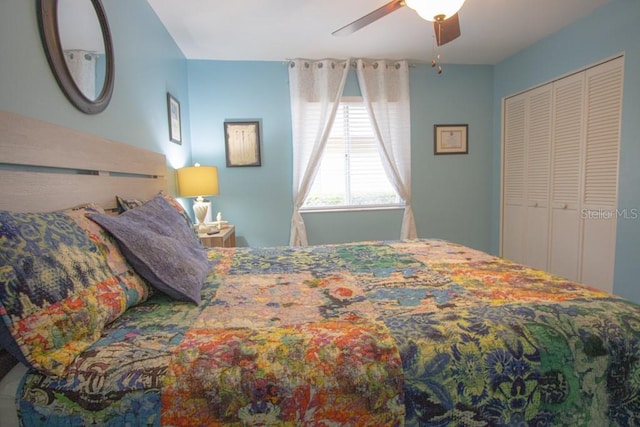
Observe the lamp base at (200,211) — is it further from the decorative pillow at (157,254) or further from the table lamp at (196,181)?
the decorative pillow at (157,254)

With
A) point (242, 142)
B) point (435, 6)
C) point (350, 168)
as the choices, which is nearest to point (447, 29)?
point (435, 6)

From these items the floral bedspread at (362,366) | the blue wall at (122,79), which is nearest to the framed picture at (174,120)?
the blue wall at (122,79)

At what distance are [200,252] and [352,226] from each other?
92.9 inches

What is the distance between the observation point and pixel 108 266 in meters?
1.05

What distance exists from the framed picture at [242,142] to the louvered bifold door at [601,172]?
3.07 metres

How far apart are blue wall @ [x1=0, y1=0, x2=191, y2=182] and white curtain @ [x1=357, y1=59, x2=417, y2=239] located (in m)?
1.95

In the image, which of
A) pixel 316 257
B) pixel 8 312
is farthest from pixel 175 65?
pixel 8 312

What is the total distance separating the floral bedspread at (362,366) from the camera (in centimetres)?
76

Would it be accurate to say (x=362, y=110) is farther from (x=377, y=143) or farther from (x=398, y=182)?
(x=398, y=182)

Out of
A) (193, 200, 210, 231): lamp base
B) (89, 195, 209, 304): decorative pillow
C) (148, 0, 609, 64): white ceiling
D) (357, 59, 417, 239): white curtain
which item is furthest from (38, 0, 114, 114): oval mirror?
(357, 59, 417, 239): white curtain

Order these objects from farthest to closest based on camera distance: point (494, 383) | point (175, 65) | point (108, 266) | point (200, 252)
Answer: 1. point (175, 65)
2. point (200, 252)
3. point (108, 266)
4. point (494, 383)

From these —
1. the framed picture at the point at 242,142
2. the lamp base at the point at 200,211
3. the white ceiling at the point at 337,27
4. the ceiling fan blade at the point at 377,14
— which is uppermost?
the white ceiling at the point at 337,27

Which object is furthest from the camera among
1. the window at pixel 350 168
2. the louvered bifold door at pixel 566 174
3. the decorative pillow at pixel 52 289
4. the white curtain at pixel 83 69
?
the window at pixel 350 168

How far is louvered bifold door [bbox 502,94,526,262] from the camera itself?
3479 mm
